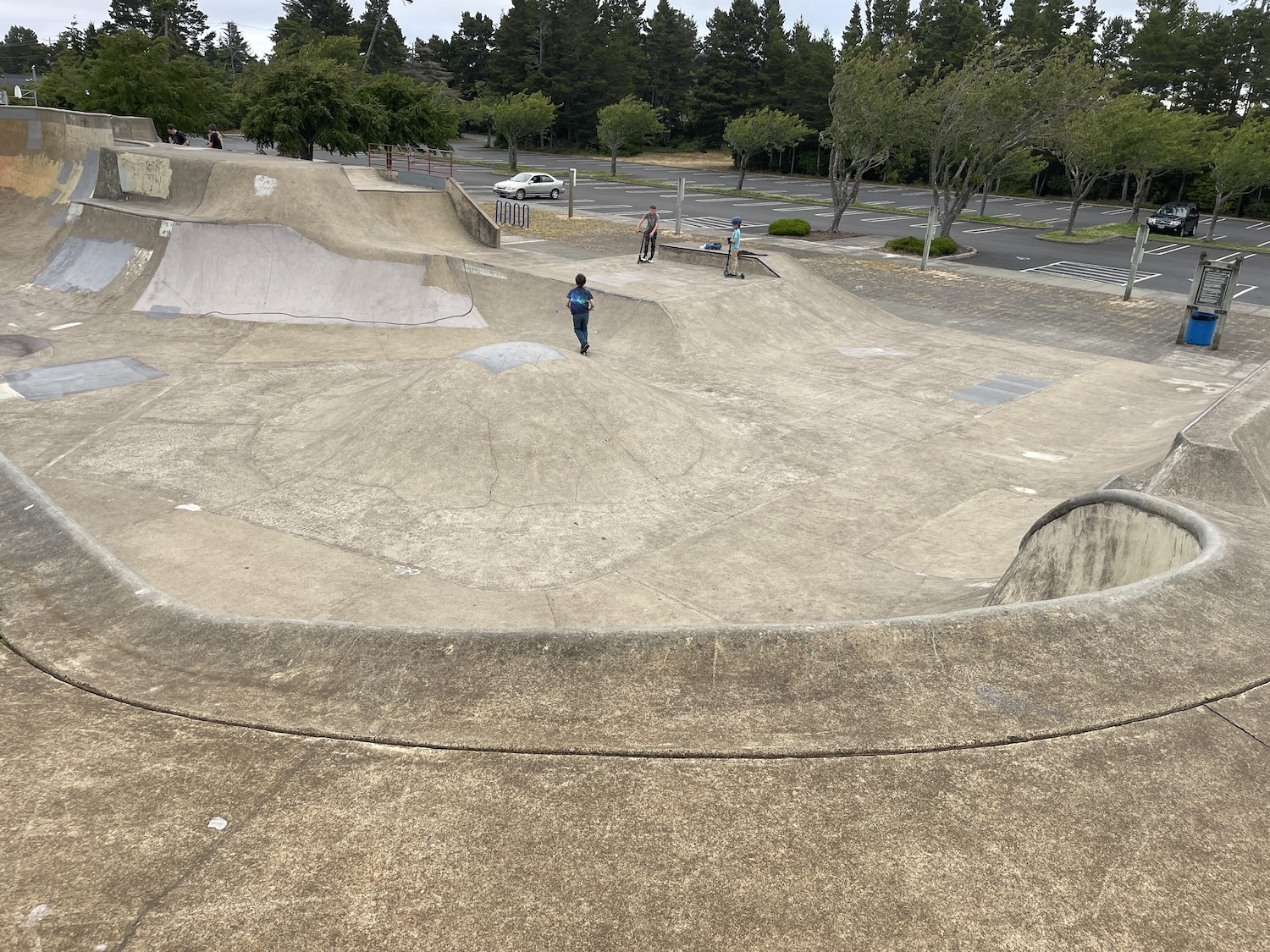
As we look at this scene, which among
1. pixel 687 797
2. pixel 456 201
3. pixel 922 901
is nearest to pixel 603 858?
pixel 687 797

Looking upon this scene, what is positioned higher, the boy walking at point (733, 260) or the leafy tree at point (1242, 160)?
the leafy tree at point (1242, 160)

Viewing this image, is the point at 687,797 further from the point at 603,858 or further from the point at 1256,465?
the point at 1256,465

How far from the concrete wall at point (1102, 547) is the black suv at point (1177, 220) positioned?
134ft

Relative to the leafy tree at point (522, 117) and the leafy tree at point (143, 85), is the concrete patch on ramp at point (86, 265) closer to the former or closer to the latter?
the leafy tree at point (143, 85)

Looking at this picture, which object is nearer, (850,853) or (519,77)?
(850,853)

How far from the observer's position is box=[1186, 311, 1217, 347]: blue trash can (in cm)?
1944

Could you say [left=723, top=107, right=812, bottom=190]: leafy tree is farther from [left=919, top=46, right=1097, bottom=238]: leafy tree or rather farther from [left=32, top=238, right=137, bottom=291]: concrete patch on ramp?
[left=32, top=238, right=137, bottom=291]: concrete patch on ramp

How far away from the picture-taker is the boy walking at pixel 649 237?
22641 mm

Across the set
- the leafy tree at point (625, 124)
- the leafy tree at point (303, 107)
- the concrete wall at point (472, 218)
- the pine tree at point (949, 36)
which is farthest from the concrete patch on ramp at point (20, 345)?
the pine tree at point (949, 36)

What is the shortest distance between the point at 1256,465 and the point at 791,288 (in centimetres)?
1287

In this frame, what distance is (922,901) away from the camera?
10.7 feet

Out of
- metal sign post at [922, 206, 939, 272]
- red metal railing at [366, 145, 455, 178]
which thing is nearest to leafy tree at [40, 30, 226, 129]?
red metal railing at [366, 145, 455, 178]

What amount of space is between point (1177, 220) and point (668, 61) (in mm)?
63917

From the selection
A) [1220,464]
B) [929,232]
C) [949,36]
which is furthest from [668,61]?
[1220,464]
